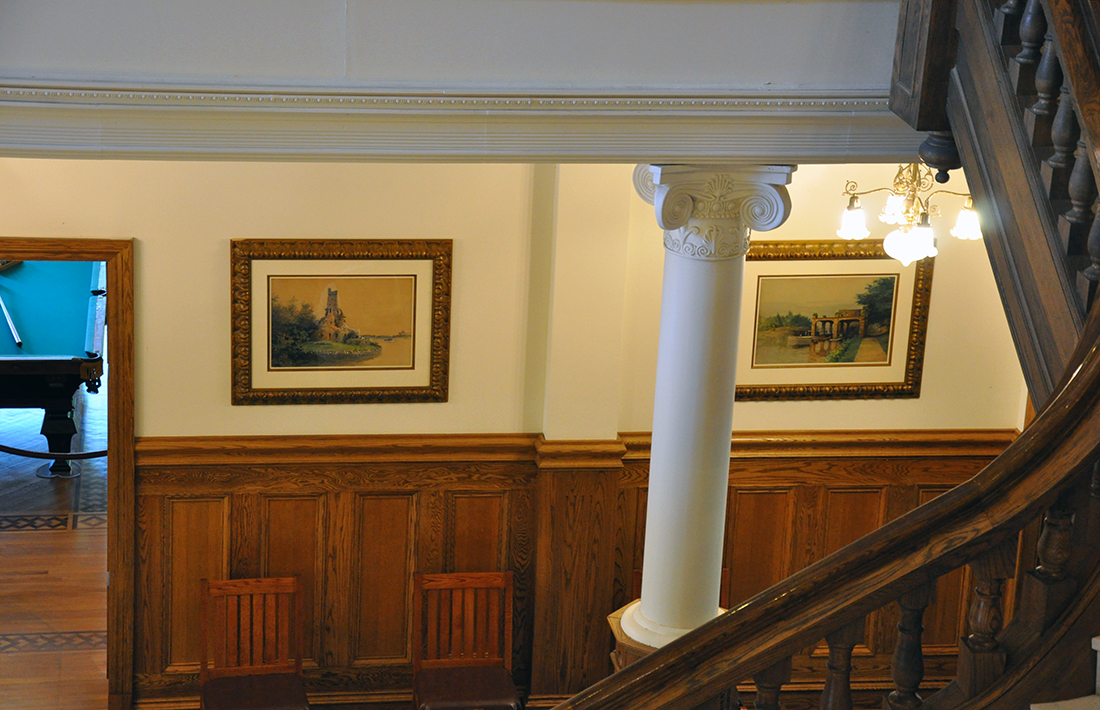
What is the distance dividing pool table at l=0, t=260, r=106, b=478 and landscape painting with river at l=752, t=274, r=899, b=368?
4.86m

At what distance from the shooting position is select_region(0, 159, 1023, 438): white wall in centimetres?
505

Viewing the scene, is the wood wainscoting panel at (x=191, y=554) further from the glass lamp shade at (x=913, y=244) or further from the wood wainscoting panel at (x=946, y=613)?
the wood wainscoting panel at (x=946, y=613)

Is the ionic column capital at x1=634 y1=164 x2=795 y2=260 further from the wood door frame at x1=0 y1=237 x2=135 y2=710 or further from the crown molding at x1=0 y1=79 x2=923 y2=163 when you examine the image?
the wood door frame at x1=0 y1=237 x2=135 y2=710

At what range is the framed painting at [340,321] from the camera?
5199 millimetres

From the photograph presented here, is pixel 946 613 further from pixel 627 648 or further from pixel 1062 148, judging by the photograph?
pixel 1062 148

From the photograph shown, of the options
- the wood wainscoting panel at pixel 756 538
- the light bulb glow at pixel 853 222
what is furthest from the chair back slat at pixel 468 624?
the light bulb glow at pixel 853 222

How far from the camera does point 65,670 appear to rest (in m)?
5.73

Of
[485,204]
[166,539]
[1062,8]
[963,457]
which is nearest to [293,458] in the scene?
[166,539]

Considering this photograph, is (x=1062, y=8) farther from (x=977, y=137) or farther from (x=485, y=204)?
(x=485, y=204)

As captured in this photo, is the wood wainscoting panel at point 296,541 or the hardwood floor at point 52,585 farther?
the hardwood floor at point 52,585

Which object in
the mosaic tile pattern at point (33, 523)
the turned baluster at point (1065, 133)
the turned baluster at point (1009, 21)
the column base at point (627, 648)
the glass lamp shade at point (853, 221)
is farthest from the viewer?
the mosaic tile pattern at point (33, 523)

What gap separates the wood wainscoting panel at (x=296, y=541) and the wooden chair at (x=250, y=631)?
4.2 inches

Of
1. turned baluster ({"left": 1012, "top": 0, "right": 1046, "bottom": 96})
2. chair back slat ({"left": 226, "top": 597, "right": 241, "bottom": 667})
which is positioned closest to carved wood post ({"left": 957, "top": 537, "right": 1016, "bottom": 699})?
turned baluster ({"left": 1012, "top": 0, "right": 1046, "bottom": 96})

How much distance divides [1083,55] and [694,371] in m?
1.75
